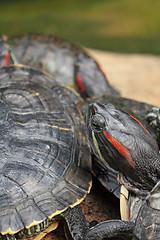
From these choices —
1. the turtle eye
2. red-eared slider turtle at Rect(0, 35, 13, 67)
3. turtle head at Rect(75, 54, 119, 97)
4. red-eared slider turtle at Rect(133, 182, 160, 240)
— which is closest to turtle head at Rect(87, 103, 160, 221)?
the turtle eye

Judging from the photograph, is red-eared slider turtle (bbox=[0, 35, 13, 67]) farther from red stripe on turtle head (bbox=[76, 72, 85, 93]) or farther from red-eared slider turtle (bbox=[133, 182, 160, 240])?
red-eared slider turtle (bbox=[133, 182, 160, 240])

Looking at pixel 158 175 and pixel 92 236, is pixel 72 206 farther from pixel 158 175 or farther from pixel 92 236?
pixel 158 175

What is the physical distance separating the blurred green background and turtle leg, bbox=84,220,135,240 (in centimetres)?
518

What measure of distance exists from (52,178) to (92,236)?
461 millimetres

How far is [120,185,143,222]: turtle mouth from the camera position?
2.16 m

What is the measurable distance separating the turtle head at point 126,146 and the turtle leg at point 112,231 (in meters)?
0.35

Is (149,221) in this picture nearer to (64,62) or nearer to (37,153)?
(37,153)

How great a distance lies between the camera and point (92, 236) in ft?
6.45

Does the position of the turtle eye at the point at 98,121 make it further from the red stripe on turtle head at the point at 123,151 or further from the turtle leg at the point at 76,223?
the turtle leg at the point at 76,223

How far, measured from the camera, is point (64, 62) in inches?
161

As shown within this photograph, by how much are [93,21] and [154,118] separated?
6.45 meters

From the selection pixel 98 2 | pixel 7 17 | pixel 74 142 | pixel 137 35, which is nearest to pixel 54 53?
pixel 74 142

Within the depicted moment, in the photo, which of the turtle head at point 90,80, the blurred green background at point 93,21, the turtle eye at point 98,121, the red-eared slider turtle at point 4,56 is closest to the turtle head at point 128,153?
the turtle eye at point 98,121

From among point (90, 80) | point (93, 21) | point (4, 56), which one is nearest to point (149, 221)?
point (90, 80)
